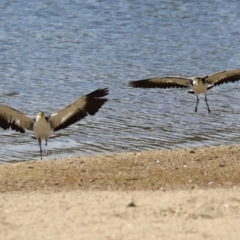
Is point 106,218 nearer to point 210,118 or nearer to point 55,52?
Answer: point 210,118

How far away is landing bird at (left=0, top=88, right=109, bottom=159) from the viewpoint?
12.4m

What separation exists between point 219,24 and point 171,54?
494cm

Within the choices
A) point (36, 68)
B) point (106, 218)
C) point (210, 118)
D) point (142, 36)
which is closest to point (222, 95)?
point (210, 118)

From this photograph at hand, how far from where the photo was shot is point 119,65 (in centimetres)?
1953

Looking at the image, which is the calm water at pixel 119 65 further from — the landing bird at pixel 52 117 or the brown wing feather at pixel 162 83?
the brown wing feather at pixel 162 83

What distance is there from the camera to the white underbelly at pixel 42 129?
12836mm

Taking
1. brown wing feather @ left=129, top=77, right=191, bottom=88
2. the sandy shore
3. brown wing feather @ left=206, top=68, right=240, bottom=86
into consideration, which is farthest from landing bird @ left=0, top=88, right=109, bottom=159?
brown wing feather @ left=206, top=68, right=240, bottom=86

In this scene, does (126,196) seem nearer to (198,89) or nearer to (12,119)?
(12,119)

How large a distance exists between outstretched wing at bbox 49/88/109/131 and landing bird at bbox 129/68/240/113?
6.21ft

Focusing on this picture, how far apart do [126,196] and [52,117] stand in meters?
3.44

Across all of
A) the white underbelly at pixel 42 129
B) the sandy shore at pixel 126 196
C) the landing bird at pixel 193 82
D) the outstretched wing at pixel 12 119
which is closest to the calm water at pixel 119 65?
the white underbelly at pixel 42 129

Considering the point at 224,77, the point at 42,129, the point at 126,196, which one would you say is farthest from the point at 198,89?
the point at 126,196

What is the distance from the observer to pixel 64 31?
23.9 metres

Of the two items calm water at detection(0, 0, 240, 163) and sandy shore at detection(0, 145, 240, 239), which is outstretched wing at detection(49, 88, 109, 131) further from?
sandy shore at detection(0, 145, 240, 239)
